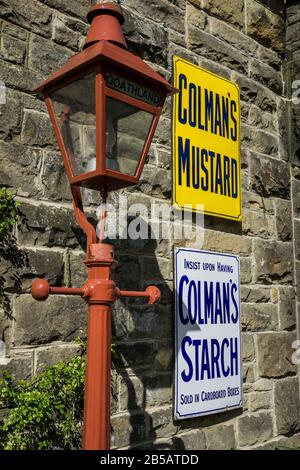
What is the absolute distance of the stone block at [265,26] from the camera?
13.1 ft

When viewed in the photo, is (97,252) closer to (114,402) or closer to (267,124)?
(114,402)

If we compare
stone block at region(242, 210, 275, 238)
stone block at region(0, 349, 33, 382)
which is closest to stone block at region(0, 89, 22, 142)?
stone block at region(0, 349, 33, 382)

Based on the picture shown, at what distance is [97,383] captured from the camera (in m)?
1.90

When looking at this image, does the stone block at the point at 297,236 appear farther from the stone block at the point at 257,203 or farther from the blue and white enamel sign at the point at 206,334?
the blue and white enamel sign at the point at 206,334

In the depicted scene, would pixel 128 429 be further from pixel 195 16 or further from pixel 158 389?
pixel 195 16

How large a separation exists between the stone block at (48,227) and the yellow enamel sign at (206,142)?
0.76 meters

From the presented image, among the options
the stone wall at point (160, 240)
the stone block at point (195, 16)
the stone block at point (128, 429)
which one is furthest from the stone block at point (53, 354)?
the stone block at point (195, 16)

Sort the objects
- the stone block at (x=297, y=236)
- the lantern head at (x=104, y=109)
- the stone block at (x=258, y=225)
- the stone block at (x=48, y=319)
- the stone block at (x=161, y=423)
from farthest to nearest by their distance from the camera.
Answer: the stone block at (x=297, y=236) → the stone block at (x=258, y=225) → the stone block at (x=161, y=423) → the stone block at (x=48, y=319) → the lantern head at (x=104, y=109)

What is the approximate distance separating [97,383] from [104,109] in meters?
0.99

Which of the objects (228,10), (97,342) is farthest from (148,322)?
(228,10)

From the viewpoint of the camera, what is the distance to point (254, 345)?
141 inches

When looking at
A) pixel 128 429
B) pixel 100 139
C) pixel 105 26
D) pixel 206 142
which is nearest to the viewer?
pixel 100 139

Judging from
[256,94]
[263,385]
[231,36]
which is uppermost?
[231,36]
